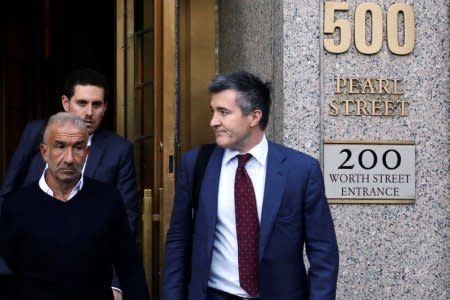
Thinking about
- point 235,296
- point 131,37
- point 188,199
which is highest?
point 131,37

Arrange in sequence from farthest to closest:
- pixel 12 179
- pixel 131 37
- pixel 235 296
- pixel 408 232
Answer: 1. pixel 131 37
2. pixel 408 232
3. pixel 12 179
4. pixel 235 296

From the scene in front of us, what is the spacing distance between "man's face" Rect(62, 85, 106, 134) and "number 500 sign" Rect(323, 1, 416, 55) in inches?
59.1

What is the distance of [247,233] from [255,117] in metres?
0.56

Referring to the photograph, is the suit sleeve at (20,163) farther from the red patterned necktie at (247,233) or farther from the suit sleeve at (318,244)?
the suit sleeve at (318,244)

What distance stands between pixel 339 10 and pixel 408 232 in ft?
4.80

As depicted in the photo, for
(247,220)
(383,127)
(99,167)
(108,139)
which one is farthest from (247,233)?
(383,127)

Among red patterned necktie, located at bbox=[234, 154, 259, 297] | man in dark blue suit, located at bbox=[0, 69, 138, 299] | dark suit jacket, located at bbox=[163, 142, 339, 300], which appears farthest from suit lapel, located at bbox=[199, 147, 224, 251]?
man in dark blue suit, located at bbox=[0, 69, 138, 299]

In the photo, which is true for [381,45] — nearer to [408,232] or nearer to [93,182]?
[408,232]

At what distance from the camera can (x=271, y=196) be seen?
477cm

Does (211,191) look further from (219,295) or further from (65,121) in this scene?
(65,121)

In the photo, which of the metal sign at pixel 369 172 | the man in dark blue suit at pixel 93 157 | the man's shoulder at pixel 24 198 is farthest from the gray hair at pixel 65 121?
the metal sign at pixel 369 172

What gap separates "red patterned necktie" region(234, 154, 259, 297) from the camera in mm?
4707

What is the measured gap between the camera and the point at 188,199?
492 centimetres

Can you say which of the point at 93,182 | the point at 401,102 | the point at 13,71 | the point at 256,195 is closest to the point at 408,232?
the point at 401,102
